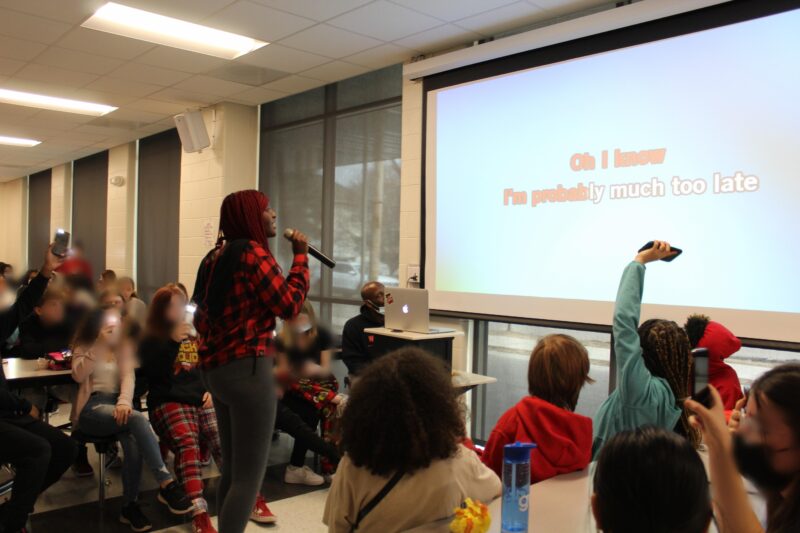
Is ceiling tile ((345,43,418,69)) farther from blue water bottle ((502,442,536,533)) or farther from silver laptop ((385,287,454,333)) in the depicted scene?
blue water bottle ((502,442,536,533))

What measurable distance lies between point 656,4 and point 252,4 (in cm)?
234

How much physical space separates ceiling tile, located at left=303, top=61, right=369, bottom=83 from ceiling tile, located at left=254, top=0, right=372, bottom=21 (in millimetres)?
1053

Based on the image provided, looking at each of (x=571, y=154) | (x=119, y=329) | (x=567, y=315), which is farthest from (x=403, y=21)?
(x=119, y=329)

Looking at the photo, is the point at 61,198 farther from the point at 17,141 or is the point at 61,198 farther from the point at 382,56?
the point at 382,56

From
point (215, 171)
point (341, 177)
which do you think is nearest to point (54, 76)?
point (215, 171)

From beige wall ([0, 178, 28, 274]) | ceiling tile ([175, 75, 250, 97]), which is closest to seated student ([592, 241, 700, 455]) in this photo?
ceiling tile ([175, 75, 250, 97])

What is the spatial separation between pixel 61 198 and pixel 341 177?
6852 mm

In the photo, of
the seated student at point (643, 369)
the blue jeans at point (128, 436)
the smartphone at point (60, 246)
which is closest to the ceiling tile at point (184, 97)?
the blue jeans at point (128, 436)

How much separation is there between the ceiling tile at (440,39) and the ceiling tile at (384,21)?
0.08 metres

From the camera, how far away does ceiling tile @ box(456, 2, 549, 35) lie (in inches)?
154

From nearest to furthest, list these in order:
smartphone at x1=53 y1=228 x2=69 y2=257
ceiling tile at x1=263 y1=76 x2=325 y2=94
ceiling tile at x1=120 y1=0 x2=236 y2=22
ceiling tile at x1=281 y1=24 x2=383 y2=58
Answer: smartphone at x1=53 y1=228 x2=69 y2=257, ceiling tile at x1=120 y1=0 x2=236 y2=22, ceiling tile at x1=281 y1=24 x2=383 y2=58, ceiling tile at x1=263 y1=76 x2=325 y2=94

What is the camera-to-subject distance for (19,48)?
4.75m

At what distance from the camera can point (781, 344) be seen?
10.0ft

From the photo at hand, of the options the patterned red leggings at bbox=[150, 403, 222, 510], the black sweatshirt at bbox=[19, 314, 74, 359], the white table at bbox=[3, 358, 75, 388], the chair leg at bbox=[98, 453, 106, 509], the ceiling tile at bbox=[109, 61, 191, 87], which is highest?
the ceiling tile at bbox=[109, 61, 191, 87]
